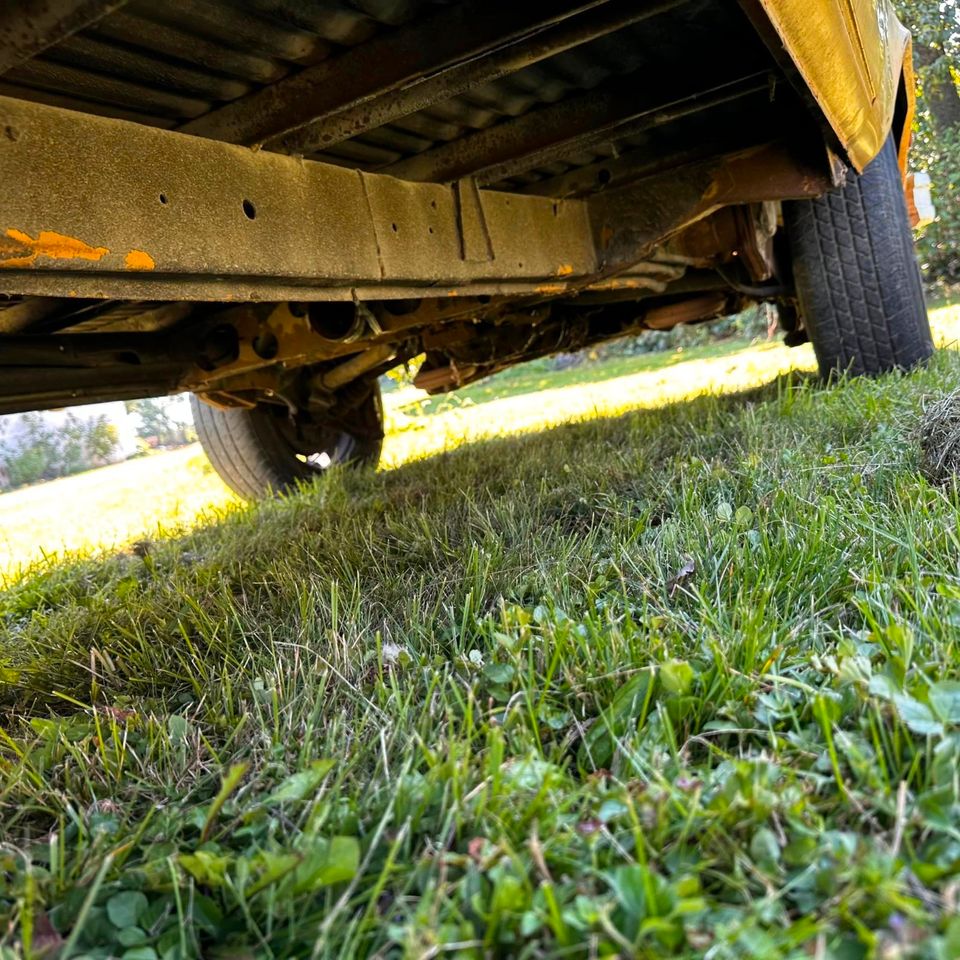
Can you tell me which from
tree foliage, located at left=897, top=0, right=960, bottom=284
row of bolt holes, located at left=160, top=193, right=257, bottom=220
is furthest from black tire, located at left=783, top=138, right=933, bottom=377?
tree foliage, located at left=897, top=0, right=960, bottom=284

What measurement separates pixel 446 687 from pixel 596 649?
0.19 meters

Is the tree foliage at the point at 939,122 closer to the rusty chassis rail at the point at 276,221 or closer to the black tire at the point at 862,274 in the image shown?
the black tire at the point at 862,274

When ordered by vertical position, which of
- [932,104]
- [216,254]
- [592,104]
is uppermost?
[932,104]

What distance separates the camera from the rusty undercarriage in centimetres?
112

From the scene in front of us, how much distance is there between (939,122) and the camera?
9656 mm

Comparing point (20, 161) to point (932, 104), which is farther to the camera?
point (932, 104)

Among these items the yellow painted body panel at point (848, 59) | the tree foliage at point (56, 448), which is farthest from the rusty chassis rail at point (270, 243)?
the tree foliage at point (56, 448)

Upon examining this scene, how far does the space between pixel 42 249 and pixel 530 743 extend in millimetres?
917

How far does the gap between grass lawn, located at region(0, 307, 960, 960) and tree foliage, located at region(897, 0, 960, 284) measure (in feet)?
28.3

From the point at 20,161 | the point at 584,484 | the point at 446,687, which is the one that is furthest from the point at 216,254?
the point at 584,484

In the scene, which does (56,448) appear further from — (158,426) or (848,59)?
(848,59)

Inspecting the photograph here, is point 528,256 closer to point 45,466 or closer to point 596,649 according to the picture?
point 596,649

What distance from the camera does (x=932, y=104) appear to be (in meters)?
9.61

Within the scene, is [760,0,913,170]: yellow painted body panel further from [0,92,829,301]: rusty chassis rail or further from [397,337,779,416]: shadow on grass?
[397,337,779,416]: shadow on grass
